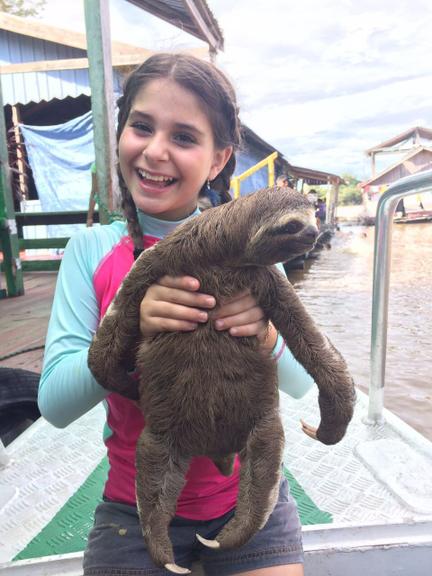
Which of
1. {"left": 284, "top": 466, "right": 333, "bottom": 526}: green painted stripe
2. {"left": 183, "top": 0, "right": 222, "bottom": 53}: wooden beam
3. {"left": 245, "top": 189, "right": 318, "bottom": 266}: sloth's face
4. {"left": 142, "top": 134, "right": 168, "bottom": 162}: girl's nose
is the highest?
{"left": 183, "top": 0, "right": 222, "bottom": 53}: wooden beam

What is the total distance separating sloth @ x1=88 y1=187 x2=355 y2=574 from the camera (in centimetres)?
115

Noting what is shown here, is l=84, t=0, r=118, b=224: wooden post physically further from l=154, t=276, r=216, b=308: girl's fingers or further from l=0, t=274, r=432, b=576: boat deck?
l=154, t=276, r=216, b=308: girl's fingers

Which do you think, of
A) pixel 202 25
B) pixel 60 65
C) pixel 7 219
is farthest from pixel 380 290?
pixel 60 65

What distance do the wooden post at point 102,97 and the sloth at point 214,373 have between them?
3258 millimetres

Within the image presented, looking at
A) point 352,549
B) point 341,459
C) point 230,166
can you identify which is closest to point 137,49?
point 230,166

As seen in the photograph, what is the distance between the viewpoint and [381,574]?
1.70m

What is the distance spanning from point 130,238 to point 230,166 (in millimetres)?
513

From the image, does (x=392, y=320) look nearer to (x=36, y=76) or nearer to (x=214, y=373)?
(x=214, y=373)

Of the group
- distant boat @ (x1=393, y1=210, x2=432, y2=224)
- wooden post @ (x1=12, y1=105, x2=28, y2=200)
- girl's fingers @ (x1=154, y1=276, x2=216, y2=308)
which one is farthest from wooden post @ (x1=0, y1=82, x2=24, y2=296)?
distant boat @ (x1=393, y1=210, x2=432, y2=224)

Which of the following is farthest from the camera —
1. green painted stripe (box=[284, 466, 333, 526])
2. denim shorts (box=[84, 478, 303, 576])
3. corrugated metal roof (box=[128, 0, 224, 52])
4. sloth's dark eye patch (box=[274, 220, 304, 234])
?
corrugated metal roof (box=[128, 0, 224, 52])

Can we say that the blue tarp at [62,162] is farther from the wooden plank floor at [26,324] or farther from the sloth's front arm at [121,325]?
the sloth's front arm at [121,325]

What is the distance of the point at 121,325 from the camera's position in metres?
1.18

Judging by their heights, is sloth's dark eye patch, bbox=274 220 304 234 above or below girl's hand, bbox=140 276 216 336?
above

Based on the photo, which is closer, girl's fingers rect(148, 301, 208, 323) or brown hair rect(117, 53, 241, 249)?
girl's fingers rect(148, 301, 208, 323)
